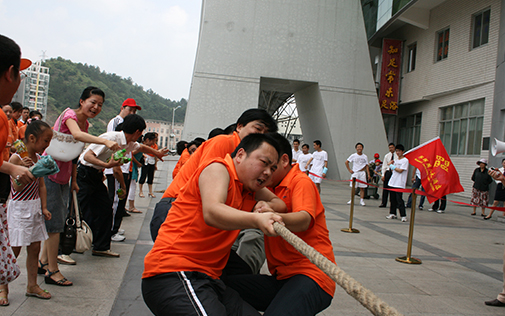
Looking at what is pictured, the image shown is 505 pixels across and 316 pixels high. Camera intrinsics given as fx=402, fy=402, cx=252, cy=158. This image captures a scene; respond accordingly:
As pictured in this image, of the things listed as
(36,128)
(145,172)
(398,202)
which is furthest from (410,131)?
(36,128)

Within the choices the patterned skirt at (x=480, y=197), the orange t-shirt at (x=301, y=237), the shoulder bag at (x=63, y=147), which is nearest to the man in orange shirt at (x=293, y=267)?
the orange t-shirt at (x=301, y=237)

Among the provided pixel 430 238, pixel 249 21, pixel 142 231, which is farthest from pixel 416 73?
pixel 142 231

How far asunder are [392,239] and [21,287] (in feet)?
17.8

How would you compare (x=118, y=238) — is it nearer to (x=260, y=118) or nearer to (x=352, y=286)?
(x=260, y=118)

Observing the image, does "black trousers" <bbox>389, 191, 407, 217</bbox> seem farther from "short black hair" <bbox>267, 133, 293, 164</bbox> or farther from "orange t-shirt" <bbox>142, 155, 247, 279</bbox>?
"orange t-shirt" <bbox>142, 155, 247, 279</bbox>

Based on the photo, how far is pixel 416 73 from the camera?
62.8 ft

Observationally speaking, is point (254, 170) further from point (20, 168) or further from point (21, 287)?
point (21, 287)

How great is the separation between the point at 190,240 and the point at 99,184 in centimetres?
273

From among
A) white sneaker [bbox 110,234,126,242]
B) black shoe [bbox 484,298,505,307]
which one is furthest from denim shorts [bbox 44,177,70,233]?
black shoe [bbox 484,298,505,307]

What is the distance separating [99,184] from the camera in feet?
14.2

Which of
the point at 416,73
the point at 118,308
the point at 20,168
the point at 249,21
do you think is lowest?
the point at 118,308

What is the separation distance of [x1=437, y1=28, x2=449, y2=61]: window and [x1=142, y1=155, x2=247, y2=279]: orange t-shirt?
1784 centimetres

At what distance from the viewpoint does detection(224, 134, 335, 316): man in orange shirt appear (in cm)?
216

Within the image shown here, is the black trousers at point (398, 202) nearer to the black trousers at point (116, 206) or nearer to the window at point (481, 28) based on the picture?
the black trousers at point (116, 206)
